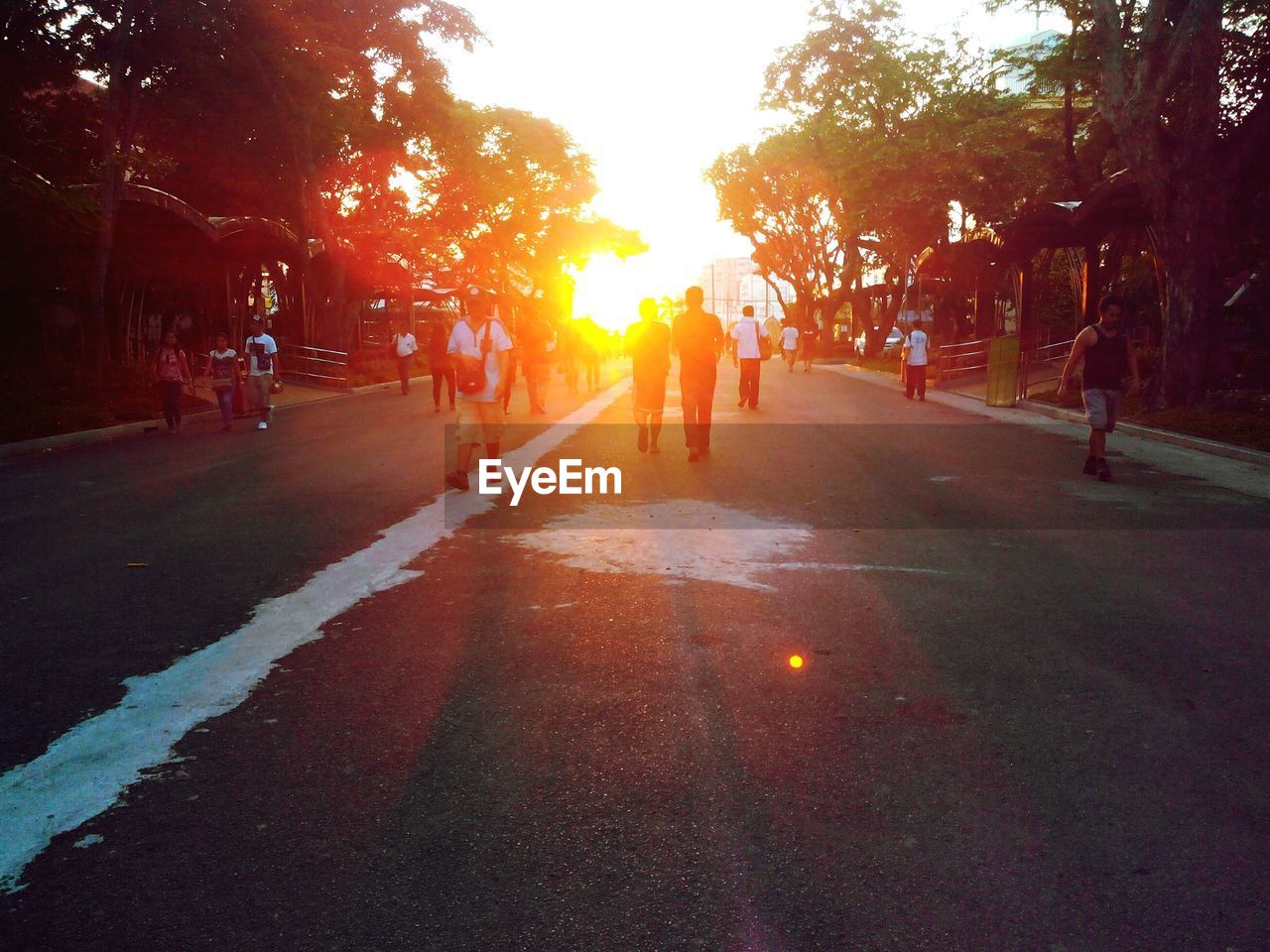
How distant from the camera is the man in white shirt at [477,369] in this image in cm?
975

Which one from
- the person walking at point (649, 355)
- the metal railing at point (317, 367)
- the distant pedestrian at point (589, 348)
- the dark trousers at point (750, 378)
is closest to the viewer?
the person walking at point (649, 355)

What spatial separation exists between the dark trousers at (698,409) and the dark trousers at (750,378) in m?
6.85

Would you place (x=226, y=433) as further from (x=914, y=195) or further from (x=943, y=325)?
(x=943, y=325)

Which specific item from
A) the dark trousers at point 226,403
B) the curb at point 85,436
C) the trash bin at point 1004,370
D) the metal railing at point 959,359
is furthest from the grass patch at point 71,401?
the metal railing at point 959,359

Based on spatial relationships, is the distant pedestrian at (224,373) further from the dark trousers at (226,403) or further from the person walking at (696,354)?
the person walking at (696,354)

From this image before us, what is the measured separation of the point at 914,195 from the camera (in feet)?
96.3

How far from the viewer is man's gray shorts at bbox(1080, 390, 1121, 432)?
1041cm

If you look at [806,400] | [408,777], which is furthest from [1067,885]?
[806,400]

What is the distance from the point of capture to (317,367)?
3306 cm

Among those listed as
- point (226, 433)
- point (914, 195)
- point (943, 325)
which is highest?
point (914, 195)

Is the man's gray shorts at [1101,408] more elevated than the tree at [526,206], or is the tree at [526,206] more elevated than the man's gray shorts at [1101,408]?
the tree at [526,206]

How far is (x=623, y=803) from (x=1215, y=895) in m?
1.61

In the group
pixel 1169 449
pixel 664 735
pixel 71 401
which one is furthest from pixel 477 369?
pixel 71 401

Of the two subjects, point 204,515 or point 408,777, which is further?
point 204,515
